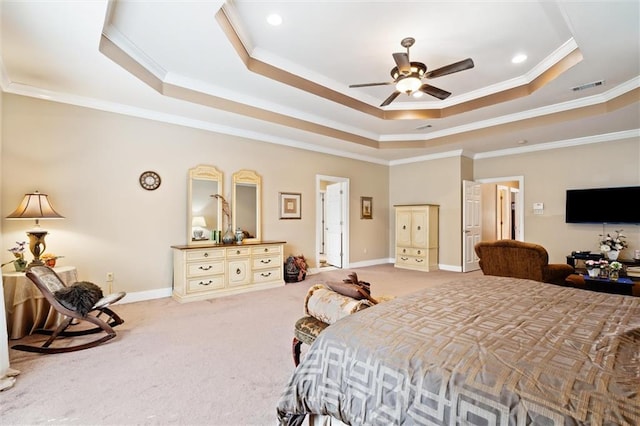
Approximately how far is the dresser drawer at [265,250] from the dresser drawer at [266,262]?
0.09m

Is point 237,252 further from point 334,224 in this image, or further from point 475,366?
point 475,366

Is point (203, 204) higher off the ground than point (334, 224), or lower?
higher

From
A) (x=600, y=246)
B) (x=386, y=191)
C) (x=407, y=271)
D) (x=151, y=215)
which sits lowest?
(x=407, y=271)

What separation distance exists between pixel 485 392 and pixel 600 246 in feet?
20.2

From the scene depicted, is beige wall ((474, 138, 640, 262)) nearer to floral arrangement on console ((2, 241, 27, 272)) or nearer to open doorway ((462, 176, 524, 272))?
open doorway ((462, 176, 524, 272))

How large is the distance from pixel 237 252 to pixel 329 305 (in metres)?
3.08

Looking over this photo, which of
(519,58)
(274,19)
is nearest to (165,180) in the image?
(274,19)

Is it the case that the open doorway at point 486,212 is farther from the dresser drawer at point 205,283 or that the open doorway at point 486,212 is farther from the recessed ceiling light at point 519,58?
the dresser drawer at point 205,283

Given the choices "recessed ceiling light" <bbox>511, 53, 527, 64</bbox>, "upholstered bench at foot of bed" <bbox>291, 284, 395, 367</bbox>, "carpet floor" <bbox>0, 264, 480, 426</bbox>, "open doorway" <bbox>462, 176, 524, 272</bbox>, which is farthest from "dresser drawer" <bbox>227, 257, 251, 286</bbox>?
"open doorway" <bbox>462, 176, 524, 272</bbox>

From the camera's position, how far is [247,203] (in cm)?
525

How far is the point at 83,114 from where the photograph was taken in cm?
384

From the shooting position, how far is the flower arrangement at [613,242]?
194 inches

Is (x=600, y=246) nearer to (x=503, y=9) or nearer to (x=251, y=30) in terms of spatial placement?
(x=503, y=9)

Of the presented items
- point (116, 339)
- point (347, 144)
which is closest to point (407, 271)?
point (347, 144)
